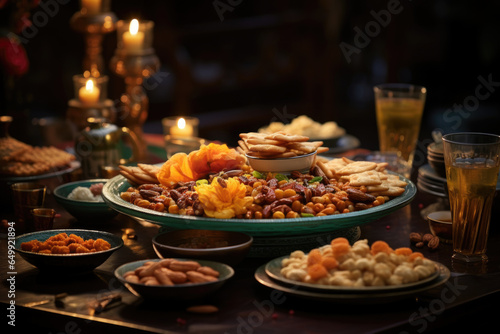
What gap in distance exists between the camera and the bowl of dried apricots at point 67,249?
1.74 m

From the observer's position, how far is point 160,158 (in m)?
3.14

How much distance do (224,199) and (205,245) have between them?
0.39 feet

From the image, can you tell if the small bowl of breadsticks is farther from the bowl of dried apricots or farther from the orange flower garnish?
the bowl of dried apricots

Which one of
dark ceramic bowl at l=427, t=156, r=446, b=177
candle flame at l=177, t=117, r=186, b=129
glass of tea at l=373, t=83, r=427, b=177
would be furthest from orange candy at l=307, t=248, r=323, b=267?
candle flame at l=177, t=117, r=186, b=129

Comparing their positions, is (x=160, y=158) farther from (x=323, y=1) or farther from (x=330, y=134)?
(x=323, y=1)

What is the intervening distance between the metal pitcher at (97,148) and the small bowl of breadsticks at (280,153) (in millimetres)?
682

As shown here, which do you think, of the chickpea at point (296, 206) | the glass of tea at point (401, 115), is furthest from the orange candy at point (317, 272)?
the glass of tea at point (401, 115)

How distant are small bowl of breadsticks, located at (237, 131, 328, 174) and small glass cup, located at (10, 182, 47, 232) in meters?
0.62

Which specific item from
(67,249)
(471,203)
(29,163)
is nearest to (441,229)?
(471,203)

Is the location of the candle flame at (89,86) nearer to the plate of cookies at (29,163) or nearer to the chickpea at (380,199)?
the plate of cookies at (29,163)

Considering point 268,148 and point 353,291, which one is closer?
point 353,291

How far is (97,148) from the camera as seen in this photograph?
8.50 feet

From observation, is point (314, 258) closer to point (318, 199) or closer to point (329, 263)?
point (329, 263)

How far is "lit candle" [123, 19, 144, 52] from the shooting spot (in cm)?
302
